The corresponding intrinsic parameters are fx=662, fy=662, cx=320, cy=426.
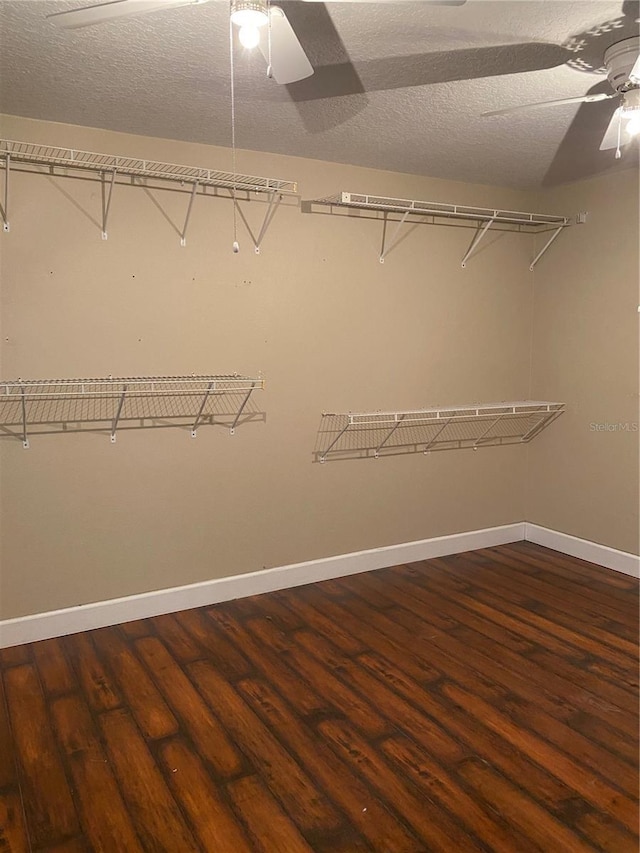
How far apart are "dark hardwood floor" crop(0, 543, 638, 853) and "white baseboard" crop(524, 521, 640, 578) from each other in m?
0.43

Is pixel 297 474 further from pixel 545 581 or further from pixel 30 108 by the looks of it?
pixel 30 108

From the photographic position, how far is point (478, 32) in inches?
78.2

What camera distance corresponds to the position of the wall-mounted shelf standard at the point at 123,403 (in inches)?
116

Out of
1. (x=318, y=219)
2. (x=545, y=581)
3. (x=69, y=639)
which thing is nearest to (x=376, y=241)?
(x=318, y=219)

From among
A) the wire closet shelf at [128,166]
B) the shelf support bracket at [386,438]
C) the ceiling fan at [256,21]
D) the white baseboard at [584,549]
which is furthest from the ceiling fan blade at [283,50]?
the white baseboard at [584,549]

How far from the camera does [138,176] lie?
3107 mm

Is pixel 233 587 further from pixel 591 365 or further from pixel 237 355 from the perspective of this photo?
pixel 591 365

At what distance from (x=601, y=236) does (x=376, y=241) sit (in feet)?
4.51

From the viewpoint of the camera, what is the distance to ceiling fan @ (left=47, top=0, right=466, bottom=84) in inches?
56.9

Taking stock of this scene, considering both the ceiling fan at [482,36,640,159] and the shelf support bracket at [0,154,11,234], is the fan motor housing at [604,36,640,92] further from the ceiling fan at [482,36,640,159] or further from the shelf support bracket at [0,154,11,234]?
the shelf support bracket at [0,154,11,234]

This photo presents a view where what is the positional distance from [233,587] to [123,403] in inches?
44.8

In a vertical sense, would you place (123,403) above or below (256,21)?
below

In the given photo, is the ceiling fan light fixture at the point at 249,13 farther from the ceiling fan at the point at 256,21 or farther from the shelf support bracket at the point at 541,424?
the shelf support bracket at the point at 541,424

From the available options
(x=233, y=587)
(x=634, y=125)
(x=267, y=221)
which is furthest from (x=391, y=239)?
(x=233, y=587)
